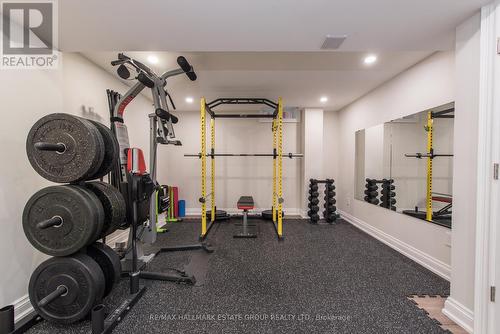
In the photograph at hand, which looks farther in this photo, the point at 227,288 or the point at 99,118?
the point at 99,118

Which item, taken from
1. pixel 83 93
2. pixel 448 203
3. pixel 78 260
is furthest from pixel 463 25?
pixel 83 93

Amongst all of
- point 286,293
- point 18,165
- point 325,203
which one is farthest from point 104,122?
point 325,203

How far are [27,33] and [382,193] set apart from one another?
182 inches

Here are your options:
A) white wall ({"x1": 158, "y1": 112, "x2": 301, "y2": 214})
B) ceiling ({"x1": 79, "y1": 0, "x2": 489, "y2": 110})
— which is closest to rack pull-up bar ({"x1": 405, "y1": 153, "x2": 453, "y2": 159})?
ceiling ({"x1": 79, "y1": 0, "x2": 489, "y2": 110})

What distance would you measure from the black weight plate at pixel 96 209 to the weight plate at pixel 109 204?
85 mm

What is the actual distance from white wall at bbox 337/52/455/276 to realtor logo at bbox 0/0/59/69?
3677mm

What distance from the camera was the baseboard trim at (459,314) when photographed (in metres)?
1.51

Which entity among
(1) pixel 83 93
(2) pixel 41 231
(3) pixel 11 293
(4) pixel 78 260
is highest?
(1) pixel 83 93

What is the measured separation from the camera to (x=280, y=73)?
2.95m

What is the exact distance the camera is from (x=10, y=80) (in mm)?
1585

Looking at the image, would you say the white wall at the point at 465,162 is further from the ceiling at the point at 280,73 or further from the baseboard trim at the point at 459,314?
the ceiling at the point at 280,73

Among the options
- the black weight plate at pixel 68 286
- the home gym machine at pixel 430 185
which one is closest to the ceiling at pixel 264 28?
the home gym machine at pixel 430 185

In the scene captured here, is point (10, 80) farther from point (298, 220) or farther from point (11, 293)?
point (298, 220)

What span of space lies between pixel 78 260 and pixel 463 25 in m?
3.43
